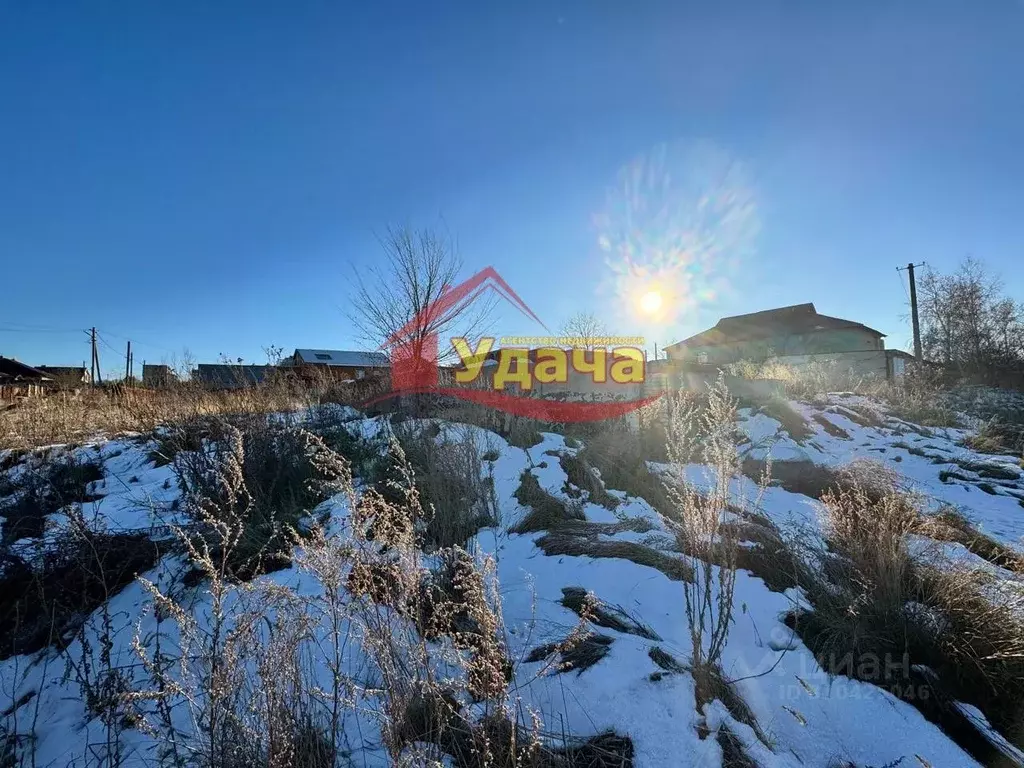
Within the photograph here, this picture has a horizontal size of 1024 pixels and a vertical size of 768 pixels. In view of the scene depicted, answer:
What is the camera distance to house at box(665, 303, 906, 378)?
2462 centimetres

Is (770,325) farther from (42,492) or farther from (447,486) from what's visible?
(42,492)

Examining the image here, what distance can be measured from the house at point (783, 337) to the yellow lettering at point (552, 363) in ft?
38.6

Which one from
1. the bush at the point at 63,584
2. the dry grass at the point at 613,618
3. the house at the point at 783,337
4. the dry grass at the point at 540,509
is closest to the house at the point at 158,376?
the bush at the point at 63,584

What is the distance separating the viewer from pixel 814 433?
290 inches

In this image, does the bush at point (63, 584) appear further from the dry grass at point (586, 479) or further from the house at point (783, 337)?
the house at point (783, 337)

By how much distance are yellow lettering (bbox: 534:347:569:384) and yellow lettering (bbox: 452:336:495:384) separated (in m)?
3.63

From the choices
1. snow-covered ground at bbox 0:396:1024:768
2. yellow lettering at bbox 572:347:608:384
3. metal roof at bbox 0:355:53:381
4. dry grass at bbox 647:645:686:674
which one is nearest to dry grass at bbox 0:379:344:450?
snow-covered ground at bbox 0:396:1024:768

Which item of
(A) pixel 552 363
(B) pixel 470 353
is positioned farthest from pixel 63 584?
(A) pixel 552 363

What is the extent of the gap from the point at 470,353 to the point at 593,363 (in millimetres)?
5706

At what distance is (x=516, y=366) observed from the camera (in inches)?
472

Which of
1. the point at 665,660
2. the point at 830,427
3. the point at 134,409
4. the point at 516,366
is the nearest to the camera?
the point at 665,660

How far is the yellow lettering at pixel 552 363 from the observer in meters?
13.9

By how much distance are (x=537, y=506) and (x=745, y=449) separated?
13.2ft

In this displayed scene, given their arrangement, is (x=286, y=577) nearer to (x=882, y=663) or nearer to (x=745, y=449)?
(x=882, y=663)
